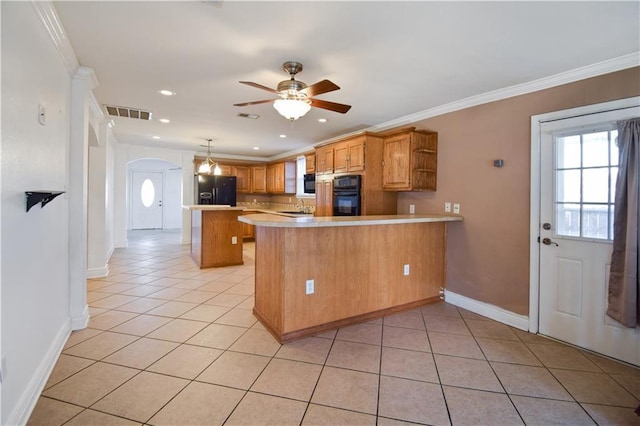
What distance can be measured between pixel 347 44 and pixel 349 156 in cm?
218

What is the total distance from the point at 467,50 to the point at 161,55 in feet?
7.97

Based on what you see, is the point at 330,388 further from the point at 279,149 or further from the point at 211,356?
the point at 279,149

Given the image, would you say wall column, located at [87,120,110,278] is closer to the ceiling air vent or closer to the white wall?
the ceiling air vent

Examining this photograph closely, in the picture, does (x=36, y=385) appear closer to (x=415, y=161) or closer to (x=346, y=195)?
(x=346, y=195)

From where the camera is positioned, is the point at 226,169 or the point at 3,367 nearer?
the point at 3,367

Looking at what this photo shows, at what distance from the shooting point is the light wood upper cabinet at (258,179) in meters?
8.14

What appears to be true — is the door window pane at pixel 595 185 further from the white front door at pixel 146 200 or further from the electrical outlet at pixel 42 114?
the white front door at pixel 146 200

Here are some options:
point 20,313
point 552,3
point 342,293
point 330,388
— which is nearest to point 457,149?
→ point 552,3

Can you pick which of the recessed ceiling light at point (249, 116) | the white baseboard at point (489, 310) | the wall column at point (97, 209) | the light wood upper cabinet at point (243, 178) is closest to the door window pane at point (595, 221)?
the white baseboard at point (489, 310)

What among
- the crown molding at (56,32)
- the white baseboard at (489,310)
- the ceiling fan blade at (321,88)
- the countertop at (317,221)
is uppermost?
the crown molding at (56,32)

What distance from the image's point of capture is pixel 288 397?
1.89m

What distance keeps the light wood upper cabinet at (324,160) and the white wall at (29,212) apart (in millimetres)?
3281

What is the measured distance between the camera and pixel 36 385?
181 cm

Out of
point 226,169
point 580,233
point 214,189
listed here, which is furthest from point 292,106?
point 226,169
